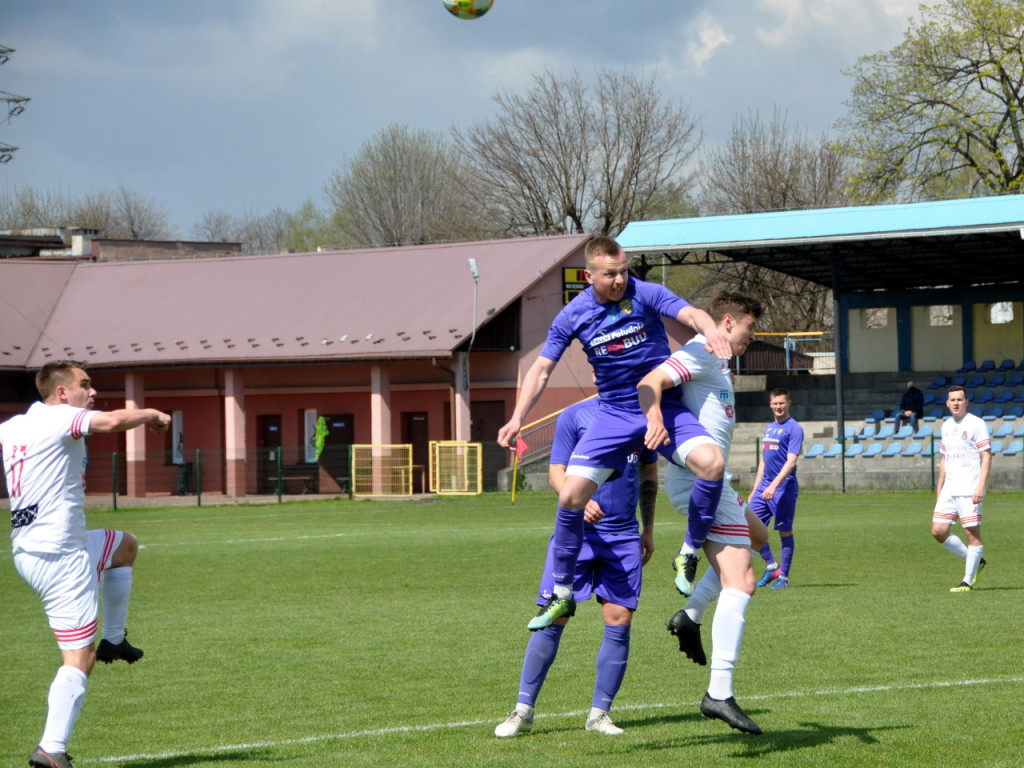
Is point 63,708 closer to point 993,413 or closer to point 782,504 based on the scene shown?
point 782,504

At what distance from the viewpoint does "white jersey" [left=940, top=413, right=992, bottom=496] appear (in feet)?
46.6

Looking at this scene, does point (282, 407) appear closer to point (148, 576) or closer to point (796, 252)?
point (796, 252)

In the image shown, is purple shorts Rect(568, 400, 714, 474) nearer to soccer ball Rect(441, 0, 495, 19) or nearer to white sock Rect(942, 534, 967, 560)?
white sock Rect(942, 534, 967, 560)

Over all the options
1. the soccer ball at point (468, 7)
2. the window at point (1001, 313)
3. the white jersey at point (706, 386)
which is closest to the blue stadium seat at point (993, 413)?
the window at point (1001, 313)

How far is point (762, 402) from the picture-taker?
44.7 m

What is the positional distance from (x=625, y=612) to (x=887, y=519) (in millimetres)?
20049

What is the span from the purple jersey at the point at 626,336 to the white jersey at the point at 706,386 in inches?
6.4

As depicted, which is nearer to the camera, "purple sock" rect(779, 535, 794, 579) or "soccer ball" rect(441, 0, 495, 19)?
"purple sock" rect(779, 535, 794, 579)

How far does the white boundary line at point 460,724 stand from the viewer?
277 inches

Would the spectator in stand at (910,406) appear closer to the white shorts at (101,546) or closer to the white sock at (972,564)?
the white sock at (972,564)

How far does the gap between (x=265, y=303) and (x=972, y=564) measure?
35.7m

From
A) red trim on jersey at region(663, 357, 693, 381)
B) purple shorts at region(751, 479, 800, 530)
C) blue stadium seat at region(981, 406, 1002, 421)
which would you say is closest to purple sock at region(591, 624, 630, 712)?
red trim on jersey at region(663, 357, 693, 381)

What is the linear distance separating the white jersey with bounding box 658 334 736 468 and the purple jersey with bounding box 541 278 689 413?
0.54 feet

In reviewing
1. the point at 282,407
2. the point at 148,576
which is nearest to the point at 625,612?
the point at 148,576
